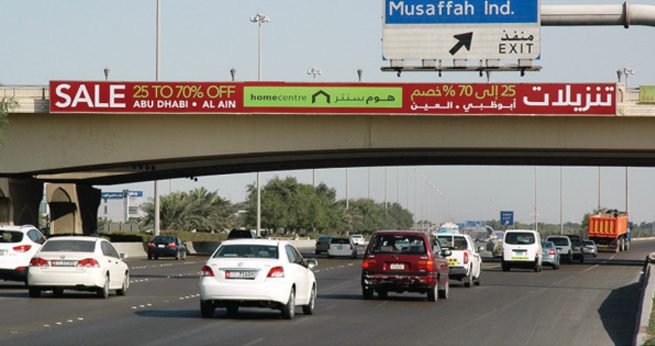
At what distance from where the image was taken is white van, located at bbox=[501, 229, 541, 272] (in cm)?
5438

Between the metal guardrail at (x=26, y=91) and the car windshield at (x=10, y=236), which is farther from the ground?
the metal guardrail at (x=26, y=91)

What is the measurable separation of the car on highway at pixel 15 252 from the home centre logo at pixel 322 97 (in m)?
20.7

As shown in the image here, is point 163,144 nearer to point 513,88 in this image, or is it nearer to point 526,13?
point 513,88

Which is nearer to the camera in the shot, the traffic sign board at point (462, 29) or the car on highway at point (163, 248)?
the traffic sign board at point (462, 29)

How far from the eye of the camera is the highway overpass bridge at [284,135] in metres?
52.4

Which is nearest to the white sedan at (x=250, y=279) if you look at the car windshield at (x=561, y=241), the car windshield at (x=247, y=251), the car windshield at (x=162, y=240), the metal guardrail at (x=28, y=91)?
the car windshield at (x=247, y=251)

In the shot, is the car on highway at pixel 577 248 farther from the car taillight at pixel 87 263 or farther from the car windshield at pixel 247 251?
the car windshield at pixel 247 251

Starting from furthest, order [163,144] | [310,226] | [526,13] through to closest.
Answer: [310,226]
[163,144]
[526,13]

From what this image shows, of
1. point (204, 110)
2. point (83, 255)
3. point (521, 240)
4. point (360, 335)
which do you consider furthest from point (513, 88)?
point (360, 335)

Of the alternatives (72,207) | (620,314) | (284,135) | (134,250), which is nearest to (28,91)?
(284,135)

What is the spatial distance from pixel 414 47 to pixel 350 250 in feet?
155

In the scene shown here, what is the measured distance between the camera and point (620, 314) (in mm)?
26203

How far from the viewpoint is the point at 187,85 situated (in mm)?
52906

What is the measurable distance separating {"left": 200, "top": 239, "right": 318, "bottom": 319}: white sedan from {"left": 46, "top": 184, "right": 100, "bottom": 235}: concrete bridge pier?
148 feet
